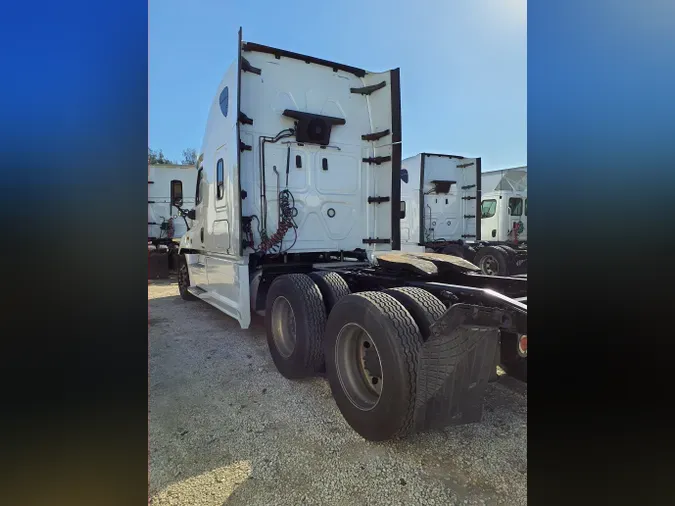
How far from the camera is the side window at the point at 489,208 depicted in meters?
14.4

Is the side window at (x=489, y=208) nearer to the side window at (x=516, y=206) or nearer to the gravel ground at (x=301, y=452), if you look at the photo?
the side window at (x=516, y=206)

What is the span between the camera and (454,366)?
2.48 metres

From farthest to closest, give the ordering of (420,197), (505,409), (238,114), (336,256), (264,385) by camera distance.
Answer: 1. (420,197)
2. (336,256)
3. (238,114)
4. (264,385)
5. (505,409)

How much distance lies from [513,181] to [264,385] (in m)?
17.6

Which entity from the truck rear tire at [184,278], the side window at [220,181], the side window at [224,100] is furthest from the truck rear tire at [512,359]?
the truck rear tire at [184,278]

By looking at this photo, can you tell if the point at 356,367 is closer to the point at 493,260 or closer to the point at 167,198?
the point at 493,260

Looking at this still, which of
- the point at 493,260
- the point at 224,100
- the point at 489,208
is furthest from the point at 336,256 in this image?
the point at 489,208

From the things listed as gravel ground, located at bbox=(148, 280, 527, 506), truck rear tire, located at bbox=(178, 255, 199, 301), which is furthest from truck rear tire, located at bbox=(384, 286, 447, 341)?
truck rear tire, located at bbox=(178, 255, 199, 301)

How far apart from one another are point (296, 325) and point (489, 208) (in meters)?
12.6

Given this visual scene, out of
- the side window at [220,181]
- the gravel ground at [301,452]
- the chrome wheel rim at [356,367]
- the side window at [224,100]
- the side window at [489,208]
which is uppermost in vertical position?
the side window at [224,100]

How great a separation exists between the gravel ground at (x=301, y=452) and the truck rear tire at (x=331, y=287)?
851 mm
